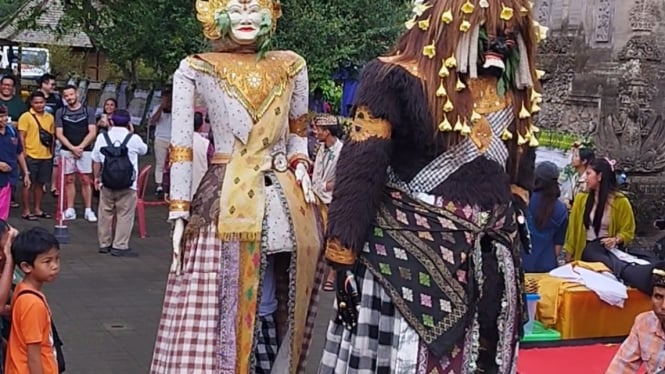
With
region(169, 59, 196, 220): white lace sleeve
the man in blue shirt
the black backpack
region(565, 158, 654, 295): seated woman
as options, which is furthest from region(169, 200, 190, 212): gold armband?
the man in blue shirt

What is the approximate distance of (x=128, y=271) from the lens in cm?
830

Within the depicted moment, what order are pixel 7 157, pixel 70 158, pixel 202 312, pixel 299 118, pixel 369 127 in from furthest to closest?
1. pixel 70 158
2. pixel 7 157
3. pixel 299 118
4. pixel 202 312
5. pixel 369 127

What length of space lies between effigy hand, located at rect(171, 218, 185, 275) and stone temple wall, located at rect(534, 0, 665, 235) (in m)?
7.80

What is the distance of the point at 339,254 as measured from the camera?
325cm

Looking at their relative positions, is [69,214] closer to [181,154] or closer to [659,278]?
[181,154]

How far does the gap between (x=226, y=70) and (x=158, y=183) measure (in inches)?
368

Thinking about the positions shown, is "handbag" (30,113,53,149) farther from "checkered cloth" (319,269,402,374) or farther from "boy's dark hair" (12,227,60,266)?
"checkered cloth" (319,269,402,374)

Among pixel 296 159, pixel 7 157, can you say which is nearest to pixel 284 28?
pixel 7 157

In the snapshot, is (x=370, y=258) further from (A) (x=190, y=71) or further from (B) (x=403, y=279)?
(A) (x=190, y=71)

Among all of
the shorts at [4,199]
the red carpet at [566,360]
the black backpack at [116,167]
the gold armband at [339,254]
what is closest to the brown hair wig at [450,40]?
the gold armband at [339,254]

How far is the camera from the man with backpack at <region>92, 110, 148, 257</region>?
894 cm

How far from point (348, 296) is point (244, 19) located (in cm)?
146

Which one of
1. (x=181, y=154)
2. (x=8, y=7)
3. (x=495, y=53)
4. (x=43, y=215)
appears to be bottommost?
(x=43, y=215)

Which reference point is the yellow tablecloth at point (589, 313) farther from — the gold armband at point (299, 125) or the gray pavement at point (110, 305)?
the gold armband at point (299, 125)
